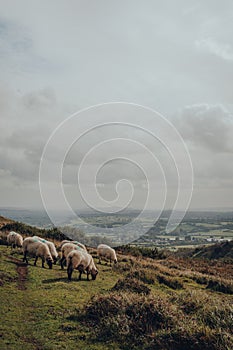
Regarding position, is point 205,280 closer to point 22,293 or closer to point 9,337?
point 22,293

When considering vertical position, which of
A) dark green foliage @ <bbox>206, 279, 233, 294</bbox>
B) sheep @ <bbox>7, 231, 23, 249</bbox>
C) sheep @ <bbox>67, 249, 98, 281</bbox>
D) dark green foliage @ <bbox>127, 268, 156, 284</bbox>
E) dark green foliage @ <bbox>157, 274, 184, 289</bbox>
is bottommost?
dark green foliage @ <bbox>206, 279, 233, 294</bbox>

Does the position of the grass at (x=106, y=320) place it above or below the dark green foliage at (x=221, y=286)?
above

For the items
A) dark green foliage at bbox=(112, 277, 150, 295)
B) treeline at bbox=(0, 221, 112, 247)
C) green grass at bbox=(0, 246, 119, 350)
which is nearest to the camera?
green grass at bbox=(0, 246, 119, 350)

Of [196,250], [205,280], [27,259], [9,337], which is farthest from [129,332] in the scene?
[196,250]

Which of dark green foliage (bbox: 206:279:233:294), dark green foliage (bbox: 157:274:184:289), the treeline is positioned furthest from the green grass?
the treeline

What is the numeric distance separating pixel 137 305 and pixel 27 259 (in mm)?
10837

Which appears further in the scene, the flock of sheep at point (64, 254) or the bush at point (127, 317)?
the flock of sheep at point (64, 254)

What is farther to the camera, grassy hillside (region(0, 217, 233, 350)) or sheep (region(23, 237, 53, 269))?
sheep (region(23, 237, 53, 269))

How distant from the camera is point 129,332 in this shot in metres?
8.55

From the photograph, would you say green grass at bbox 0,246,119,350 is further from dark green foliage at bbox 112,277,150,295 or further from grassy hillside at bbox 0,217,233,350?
dark green foliage at bbox 112,277,150,295

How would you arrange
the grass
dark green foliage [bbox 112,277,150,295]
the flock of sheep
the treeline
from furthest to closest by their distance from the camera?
the treeline → the flock of sheep → dark green foliage [bbox 112,277,150,295] → the grass

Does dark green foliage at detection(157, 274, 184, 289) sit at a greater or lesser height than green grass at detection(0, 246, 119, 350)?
lesser

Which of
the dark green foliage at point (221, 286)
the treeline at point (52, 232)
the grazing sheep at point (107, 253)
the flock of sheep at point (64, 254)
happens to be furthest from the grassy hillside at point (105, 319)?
the treeline at point (52, 232)

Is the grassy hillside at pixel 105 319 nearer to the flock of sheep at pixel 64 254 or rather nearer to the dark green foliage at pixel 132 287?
the dark green foliage at pixel 132 287
